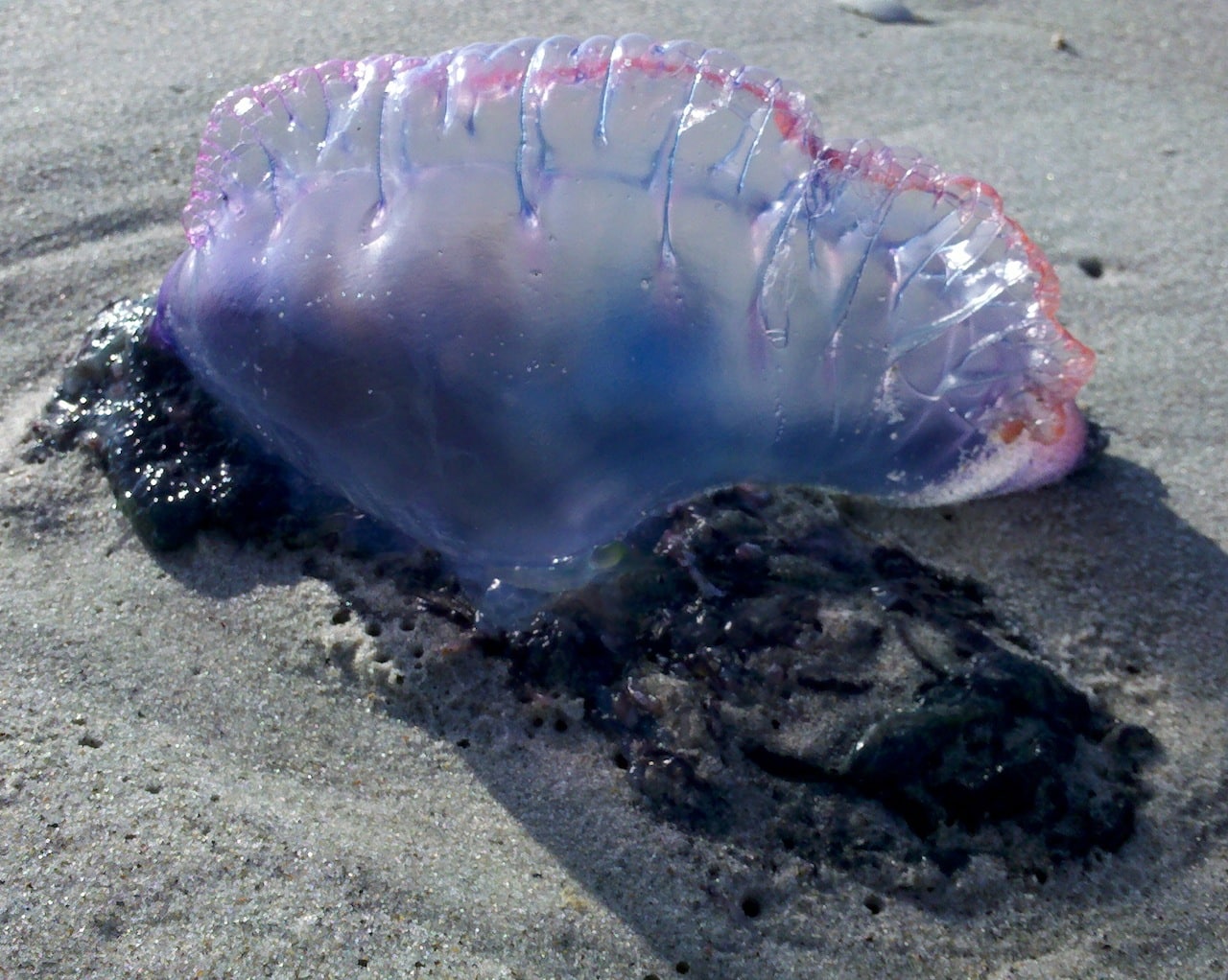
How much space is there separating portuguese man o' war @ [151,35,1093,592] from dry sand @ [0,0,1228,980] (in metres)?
0.29

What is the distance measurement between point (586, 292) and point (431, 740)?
2.77ft

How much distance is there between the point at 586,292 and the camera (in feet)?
7.16

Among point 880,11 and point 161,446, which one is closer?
point 161,446

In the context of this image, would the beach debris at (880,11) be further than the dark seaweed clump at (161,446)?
Yes

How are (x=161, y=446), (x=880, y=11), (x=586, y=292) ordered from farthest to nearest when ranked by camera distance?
(x=880, y=11) < (x=161, y=446) < (x=586, y=292)

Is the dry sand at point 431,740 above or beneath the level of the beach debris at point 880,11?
beneath

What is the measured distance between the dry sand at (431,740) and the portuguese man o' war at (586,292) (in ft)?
0.94

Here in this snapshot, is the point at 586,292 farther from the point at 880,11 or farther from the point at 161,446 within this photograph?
the point at 880,11

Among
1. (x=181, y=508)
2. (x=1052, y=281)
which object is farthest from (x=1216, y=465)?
(x=181, y=508)

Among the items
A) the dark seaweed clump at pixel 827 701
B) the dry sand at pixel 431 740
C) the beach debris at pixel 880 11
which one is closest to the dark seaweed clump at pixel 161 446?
the dry sand at pixel 431 740

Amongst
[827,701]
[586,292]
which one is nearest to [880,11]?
[586,292]

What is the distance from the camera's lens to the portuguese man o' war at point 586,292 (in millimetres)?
2201

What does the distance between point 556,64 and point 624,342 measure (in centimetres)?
53

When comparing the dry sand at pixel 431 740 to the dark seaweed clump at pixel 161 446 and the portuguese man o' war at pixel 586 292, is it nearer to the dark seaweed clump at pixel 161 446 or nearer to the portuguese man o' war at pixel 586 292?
the dark seaweed clump at pixel 161 446
